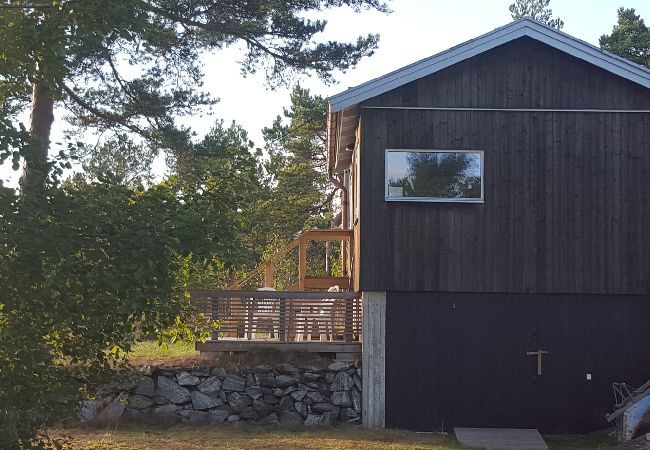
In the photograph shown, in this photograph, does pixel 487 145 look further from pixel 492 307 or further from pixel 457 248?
pixel 492 307

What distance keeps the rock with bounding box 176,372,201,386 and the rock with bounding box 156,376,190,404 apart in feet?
0.28

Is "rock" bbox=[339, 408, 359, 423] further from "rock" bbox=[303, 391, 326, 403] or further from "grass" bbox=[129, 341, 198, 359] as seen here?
"grass" bbox=[129, 341, 198, 359]

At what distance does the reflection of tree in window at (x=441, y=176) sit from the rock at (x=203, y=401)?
459cm

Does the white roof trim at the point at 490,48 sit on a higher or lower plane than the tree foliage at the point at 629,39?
lower

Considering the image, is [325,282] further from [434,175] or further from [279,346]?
[434,175]

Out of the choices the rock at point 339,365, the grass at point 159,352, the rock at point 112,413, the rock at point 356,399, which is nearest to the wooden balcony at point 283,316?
the rock at point 339,365

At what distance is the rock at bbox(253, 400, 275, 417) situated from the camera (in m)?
14.5

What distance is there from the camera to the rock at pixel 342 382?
1455cm

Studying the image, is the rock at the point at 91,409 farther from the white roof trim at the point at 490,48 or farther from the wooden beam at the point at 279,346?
the white roof trim at the point at 490,48

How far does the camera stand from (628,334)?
1427 cm

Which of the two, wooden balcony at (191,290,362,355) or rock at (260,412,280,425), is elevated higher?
wooden balcony at (191,290,362,355)

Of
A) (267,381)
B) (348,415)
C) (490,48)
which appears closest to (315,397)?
(348,415)

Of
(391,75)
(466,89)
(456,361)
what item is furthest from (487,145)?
(456,361)

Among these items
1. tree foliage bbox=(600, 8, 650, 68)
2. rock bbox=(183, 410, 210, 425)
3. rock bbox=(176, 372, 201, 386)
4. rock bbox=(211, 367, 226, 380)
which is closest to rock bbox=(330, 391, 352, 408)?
rock bbox=(211, 367, 226, 380)
